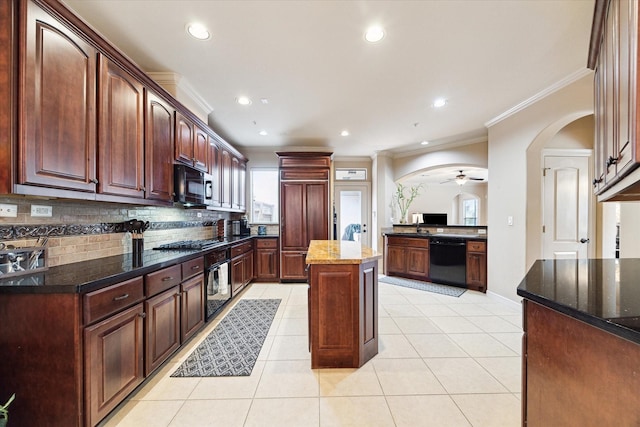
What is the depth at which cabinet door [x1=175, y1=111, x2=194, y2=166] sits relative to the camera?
8.75 ft

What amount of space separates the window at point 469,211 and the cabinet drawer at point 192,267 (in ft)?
34.2

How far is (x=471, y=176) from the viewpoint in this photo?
8.16m

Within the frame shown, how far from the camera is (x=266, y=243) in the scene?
4.86 meters

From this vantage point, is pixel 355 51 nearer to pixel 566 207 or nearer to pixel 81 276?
pixel 81 276

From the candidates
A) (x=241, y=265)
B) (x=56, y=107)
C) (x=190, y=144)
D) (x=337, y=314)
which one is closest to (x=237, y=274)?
(x=241, y=265)

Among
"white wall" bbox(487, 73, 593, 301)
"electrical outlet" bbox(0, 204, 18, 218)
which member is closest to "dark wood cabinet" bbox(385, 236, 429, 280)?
"white wall" bbox(487, 73, 593, 301)

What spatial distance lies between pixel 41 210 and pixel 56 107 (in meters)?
0.75

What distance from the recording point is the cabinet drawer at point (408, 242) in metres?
4.90

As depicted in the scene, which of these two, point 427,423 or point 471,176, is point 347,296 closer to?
point 427,423

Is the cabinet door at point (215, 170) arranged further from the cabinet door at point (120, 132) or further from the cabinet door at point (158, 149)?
the cabinet door at point (120, 132)

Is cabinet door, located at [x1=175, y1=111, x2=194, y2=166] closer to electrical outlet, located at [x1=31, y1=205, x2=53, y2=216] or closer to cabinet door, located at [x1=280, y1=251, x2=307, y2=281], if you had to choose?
electrical outlet, located at [x1=31, y1=205, x2=53, y2=216]

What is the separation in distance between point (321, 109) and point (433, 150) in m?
2.93

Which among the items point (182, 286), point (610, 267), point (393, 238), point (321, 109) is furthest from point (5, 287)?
point (393, 238)

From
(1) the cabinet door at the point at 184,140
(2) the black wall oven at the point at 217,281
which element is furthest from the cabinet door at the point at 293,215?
(1) the cabinet door at the point at 184,140
